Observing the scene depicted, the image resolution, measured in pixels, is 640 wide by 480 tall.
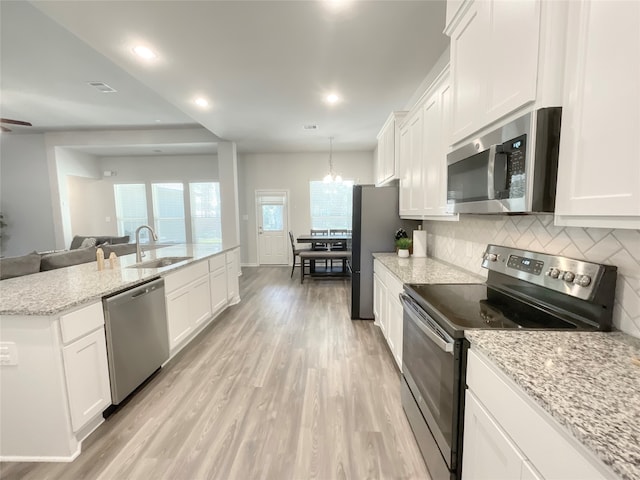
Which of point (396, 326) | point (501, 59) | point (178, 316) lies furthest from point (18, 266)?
point (501, 59)

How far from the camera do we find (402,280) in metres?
1.93

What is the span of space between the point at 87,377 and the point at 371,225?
2739 mm

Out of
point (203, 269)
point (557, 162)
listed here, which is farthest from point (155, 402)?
point (557, 162)

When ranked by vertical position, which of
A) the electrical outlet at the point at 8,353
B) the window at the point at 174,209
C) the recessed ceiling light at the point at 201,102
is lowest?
the electrical outlet at the point at 8,353

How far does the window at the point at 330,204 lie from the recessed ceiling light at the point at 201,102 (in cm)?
355

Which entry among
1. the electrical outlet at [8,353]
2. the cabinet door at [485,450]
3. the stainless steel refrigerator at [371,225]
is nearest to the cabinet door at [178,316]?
the electrical outlet at [8,353]

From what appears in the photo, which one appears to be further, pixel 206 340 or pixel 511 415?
pixel 206 340

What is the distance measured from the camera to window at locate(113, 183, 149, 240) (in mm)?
7219

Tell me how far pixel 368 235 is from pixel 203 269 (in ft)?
6.40

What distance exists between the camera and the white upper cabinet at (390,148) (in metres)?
3.09

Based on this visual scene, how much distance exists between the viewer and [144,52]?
2.43 m

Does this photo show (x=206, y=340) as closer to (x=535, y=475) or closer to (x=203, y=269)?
(x=203, y=269)

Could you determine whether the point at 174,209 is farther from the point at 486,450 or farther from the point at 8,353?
the point at 486,450

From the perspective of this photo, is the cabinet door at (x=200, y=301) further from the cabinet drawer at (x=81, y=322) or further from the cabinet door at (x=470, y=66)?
the cabinet door at (x=470, y=66)
